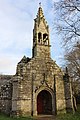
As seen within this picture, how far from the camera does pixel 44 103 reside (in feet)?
80.4

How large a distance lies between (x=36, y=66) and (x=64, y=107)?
5.94 m

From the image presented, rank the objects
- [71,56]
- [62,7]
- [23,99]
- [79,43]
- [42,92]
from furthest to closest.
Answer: [71,56] → [42,92] → [23,99] → [79,43] → [62,7]

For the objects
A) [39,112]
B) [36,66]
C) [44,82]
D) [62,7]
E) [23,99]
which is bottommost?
[39,112]

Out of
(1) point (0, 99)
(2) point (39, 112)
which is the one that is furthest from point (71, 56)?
(1) point (0, 99)

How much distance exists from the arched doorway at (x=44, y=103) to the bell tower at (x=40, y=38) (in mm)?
5040

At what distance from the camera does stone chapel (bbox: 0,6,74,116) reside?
21859 mm

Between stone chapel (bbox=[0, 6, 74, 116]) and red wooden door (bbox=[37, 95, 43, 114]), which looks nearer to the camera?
stone chapel (bbox=[0, 6, 74, 116])

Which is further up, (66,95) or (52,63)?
(52,63)

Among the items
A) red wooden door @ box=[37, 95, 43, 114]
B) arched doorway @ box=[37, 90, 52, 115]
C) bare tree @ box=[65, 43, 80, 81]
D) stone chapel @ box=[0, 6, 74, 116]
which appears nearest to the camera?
stone chapel @ box=[0, 6, 74, 116]

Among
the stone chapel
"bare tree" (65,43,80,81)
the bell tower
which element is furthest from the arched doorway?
"bare tree" (65,43,80,81)

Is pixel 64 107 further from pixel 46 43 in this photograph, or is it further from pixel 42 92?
pixel 46 43

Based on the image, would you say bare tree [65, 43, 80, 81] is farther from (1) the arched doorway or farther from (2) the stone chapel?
(1) the arched doorway

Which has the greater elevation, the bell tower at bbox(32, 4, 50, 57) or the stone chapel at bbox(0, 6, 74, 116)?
the bell tower at bbox(32, 4, 50, 57)

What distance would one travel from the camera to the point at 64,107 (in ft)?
75.1
